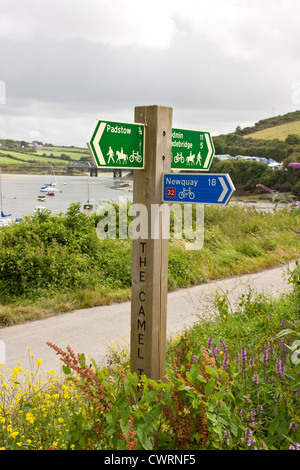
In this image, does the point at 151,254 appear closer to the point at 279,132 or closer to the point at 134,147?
the point at 134,147

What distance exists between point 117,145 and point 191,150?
0.77 meters

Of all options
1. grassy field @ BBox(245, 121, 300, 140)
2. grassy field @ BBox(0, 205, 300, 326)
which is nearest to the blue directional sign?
grassy field @ BBox(0, 205, 300, 326)

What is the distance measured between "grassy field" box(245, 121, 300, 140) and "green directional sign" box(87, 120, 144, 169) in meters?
70.7

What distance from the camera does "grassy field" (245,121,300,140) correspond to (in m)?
73.0

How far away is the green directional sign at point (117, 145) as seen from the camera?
3027 millimetres

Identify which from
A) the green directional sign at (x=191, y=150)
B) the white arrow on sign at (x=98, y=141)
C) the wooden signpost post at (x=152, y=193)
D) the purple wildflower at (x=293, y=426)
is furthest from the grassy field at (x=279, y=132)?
the purple wildflower at (x=293, y=426)

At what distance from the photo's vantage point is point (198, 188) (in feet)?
10.6

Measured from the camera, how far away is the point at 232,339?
4.59 m

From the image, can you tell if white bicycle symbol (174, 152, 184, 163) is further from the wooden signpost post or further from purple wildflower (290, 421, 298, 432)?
purple wildflower (290, 421, 298, 432)

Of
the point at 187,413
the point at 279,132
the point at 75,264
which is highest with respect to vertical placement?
the point at 279,132

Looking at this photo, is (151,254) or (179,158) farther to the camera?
(179,158)

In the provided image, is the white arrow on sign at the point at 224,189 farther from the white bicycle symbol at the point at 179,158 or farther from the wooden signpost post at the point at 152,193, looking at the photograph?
the white bicycle symbol at the point at 179,158

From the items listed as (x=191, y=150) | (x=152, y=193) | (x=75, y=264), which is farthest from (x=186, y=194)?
(x=75, y=264)
